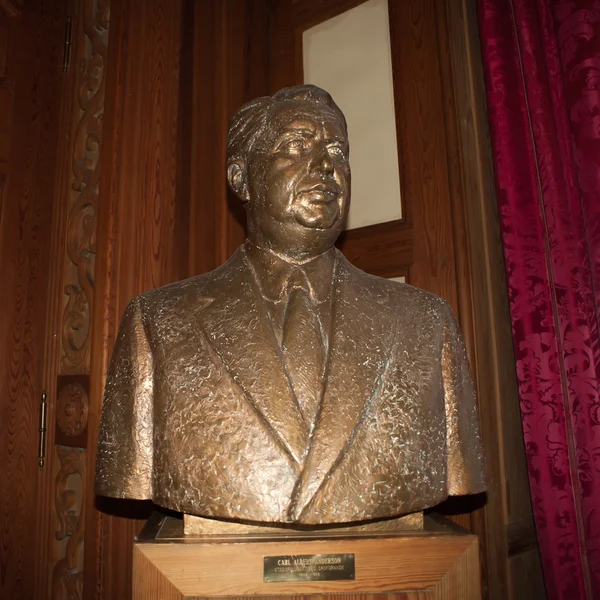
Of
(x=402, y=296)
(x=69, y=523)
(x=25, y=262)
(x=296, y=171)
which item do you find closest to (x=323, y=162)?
(x=296, y=171)

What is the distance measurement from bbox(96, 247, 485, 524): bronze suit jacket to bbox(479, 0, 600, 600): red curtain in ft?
1.85

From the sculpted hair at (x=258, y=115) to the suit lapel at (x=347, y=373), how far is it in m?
0.41

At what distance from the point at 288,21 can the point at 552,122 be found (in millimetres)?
1346

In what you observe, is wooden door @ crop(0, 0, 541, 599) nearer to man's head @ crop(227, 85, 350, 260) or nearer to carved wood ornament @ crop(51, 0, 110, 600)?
carved wood ornament @ crop(51, 0, 110, 600)

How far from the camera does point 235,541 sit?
126 centimetres

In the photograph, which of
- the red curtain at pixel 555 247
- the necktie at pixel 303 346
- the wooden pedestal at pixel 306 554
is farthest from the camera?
the red curtain at pixel 555 247

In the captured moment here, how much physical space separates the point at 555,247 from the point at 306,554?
4.32ft

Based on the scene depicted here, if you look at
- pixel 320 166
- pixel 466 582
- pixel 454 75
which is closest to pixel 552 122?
pixel 454 75

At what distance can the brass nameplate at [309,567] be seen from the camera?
125cm

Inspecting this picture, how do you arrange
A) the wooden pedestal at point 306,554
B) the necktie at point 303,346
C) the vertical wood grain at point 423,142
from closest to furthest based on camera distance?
the wooden pedestal at point 306,554
the necktie at point 303,346
the vertical wood grain at point 423,142

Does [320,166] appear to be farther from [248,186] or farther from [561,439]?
[561,439]

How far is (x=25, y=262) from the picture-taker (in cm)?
235

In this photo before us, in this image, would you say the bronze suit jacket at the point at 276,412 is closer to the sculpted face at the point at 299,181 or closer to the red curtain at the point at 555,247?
A: the sculpted face at the point at 299,181

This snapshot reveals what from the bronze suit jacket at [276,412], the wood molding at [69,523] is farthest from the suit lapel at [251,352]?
the wood molding at [69,523]
